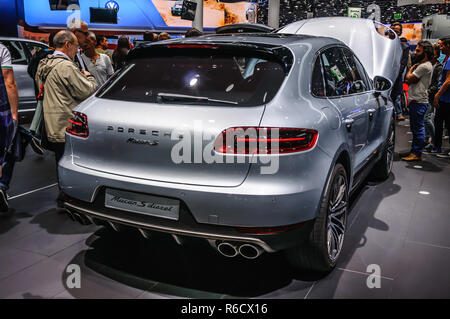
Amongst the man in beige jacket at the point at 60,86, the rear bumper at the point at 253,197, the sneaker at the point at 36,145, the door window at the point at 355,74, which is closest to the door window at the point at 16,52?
the sneaker at the point at 36,145

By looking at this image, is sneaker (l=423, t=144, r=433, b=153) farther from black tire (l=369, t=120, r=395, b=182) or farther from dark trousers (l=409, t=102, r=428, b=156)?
black tire (l=369, t=120, r=395, b=182)

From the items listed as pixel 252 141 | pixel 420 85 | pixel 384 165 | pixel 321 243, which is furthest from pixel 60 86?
pixel 420 85

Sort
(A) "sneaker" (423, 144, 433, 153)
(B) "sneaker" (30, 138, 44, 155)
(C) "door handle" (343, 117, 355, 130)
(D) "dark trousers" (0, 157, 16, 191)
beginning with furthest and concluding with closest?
1. (A) "sneaker" (423, 144, 433, 153)
2. (B) "sneaker" (30, 138, 44, 155)
3. (D) "dark trousers" (0, 157, 16, 191)
4. (C) "door handle" (343, 117, 355, 130)

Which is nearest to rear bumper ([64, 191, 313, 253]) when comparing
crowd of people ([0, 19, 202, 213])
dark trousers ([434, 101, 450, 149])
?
crowd of people ([0, 19, 202, 213])

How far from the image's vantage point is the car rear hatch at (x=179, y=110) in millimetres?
2178

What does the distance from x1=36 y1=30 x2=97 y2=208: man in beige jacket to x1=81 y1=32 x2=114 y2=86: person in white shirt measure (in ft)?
4.10

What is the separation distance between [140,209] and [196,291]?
26.4 inches

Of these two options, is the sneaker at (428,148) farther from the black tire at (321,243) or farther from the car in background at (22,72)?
the car in background at (22,72)

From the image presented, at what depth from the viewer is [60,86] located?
11.7 ft

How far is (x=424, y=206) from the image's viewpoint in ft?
13.9

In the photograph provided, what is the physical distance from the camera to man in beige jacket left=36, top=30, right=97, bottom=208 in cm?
353

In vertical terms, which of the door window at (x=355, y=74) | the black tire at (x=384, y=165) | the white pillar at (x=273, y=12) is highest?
the white pillar at (x=273, y=12)

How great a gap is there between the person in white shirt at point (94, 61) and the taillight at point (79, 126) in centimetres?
258
